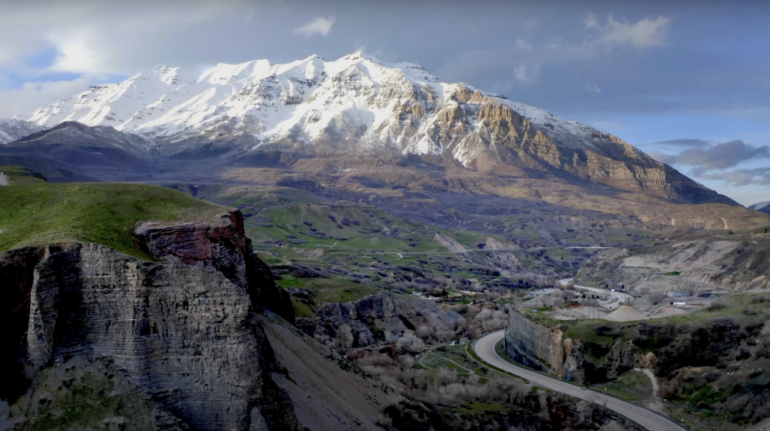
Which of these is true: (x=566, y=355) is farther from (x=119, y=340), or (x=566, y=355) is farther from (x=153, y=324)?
(x=119, y=340)

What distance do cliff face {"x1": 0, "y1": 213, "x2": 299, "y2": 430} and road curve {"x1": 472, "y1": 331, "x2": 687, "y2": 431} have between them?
4690cm

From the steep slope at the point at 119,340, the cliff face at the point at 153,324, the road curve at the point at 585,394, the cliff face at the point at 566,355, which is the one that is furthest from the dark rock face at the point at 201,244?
the cliff face at the point at 566,355

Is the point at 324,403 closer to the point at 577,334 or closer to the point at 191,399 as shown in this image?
the point at 191,399

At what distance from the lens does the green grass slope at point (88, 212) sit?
87.7 ft

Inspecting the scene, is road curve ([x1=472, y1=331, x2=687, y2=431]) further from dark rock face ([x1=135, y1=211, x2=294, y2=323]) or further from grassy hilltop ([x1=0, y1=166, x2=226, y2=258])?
grassy hilltop ([x1=0, y1=166, x2=226, y2=258])

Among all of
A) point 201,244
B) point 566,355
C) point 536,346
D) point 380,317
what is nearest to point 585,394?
point 566,355

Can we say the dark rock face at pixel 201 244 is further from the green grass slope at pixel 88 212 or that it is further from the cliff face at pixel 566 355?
the cliff face at pixel 566 355

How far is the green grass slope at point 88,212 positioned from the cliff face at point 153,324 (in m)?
1.76

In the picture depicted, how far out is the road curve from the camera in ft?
189

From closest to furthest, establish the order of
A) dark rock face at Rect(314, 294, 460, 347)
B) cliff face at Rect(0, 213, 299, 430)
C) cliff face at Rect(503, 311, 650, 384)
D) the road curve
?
1. cliff face at Rect(0, 213, 299, 430)
2. the road curve
3. cliff face at Rect(503, 311, 650, 384)
4. dark rock face at Rect(314, 294, 460, 347)

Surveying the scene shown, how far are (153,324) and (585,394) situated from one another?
184 feet

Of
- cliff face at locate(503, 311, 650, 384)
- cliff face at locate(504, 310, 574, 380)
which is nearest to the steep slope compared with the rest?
cliff face at locate(503, 311, 650, 384)

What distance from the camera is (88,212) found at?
29656 mm

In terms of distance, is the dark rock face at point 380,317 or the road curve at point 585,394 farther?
the dark rock face at point 380,317
